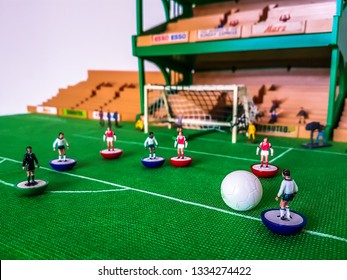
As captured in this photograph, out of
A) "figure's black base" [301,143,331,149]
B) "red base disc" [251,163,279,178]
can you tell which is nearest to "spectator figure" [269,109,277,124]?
"figure's black base" [301,143,331,149]

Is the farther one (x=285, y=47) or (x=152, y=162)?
(x=285, y=47)

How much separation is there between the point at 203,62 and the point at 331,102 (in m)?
Answer: 8.77

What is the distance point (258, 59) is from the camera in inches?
680

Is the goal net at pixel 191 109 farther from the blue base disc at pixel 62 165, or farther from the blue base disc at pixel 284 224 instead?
the blue base disc at pixel 284 224

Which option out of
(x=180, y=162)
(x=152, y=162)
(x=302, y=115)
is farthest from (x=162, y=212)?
(x=302, y=115)

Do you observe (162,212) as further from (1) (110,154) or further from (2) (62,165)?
(1) (110,154)

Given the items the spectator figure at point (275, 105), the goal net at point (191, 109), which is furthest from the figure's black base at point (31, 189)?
the spectator figure at point (275, 105)

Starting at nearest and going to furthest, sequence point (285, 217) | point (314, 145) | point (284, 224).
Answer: point (284, 224), point (285, 217), point (314, 145)

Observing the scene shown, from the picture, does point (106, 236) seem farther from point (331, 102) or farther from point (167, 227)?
point (331, 102)

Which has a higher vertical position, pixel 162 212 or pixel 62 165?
pixel 62 165

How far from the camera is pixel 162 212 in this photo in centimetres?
560

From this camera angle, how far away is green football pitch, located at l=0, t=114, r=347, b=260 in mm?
4379

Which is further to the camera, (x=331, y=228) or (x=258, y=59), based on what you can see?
(x=258, y=59)
